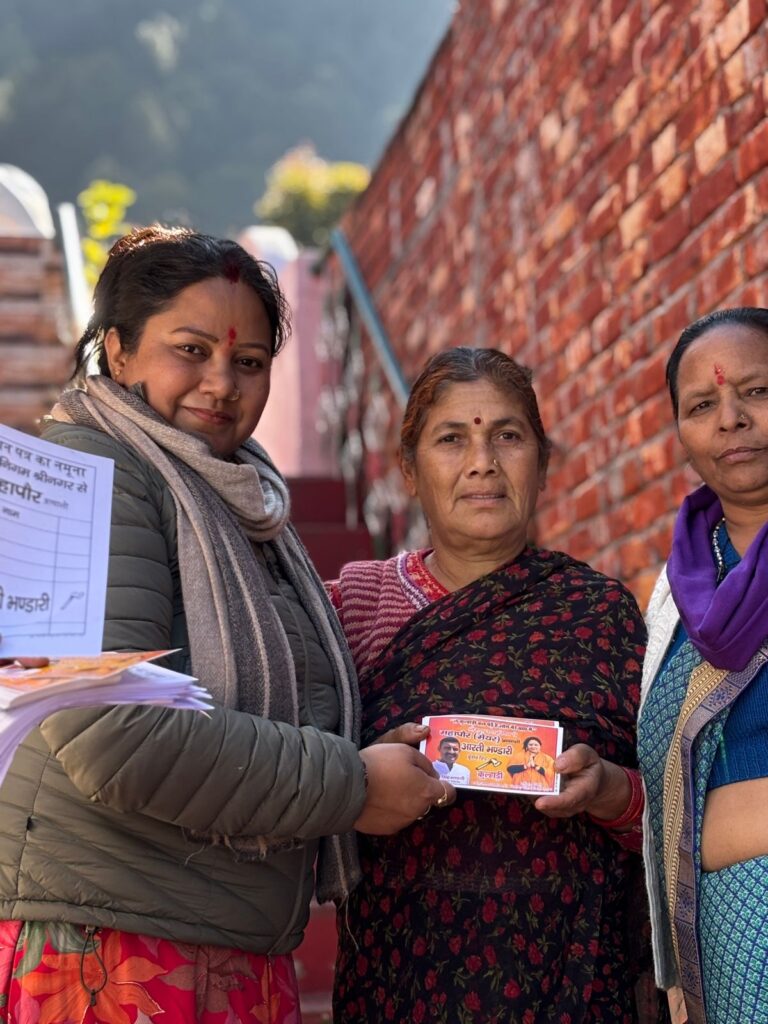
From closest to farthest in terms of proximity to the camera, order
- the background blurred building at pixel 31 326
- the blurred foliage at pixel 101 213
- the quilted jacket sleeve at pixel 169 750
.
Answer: the quilted jacket sleeve at pixel 169 750 < the background blurred building at pixel 31 326 < the blurred foliage at pixel 101 213

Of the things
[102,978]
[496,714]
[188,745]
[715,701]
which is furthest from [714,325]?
[102,978]

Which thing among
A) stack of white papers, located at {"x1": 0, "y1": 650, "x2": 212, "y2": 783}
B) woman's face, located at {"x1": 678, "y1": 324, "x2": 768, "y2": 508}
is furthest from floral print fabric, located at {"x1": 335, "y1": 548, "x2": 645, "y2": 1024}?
stack of white papers, located at {"x1": 0, "y1": 650, "x2": 212, "y2": 783}

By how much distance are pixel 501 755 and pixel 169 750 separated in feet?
1.94

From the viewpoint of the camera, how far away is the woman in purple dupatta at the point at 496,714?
229 centimetres

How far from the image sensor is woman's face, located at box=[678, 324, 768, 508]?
2279 mm

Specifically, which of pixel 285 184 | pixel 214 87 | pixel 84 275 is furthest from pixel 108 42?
pixel 84 275

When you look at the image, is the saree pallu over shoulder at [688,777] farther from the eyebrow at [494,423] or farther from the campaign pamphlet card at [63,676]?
the campaign pamphlet card at [63,676]

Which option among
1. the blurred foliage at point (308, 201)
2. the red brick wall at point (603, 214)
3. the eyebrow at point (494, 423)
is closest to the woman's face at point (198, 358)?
the eyebrow at point (494, 423)

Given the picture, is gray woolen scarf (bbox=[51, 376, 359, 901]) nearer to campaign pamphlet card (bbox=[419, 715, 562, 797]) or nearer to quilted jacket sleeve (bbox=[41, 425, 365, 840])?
quilted jacket sleeve (bbox=[41, 425, 365, 840])

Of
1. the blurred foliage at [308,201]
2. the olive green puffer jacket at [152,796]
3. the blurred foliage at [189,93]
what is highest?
the blurred foliage at [189,93]

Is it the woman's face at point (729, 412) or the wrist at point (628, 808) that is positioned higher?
the woman's face at point (729, 412)

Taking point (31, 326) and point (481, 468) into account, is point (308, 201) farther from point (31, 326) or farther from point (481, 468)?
point (481, 468)

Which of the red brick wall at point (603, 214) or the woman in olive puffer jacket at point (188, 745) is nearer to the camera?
the woman in olive puffer jacket at point (188, 745)

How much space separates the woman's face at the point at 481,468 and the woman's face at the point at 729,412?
1.07 ft
